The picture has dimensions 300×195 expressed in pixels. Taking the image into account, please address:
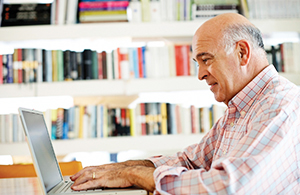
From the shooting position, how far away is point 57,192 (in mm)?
1093

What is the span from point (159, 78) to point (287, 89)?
1.49 meters

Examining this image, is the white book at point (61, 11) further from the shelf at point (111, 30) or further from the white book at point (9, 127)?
the white book at point (9, 127)

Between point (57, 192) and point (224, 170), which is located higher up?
point (224, 170)

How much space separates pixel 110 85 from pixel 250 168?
172 centimetres

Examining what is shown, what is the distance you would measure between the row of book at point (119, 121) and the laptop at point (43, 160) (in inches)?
41.0

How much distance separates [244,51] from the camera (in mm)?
1234

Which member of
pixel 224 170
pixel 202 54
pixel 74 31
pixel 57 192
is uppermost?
pixel 74 31

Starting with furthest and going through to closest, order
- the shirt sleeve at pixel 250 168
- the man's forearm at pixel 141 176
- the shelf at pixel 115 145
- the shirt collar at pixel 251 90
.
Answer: the shelf at pixel 115 145 → the shirt collar at pixel 251 90 → the man's forearm at pixel 141 176 → the shirt sleeve at pixel 250 168

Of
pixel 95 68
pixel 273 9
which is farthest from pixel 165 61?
pixel 273 9

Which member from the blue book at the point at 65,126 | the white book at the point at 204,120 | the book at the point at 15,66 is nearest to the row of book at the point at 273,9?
the white book at the point at 204,120

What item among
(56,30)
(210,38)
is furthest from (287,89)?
(56,30)

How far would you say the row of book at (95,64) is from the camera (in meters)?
2.45

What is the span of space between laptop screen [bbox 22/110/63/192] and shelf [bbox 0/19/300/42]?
46.9 inches

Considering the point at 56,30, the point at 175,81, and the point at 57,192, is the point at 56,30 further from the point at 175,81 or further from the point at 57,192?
the point at 57,192
